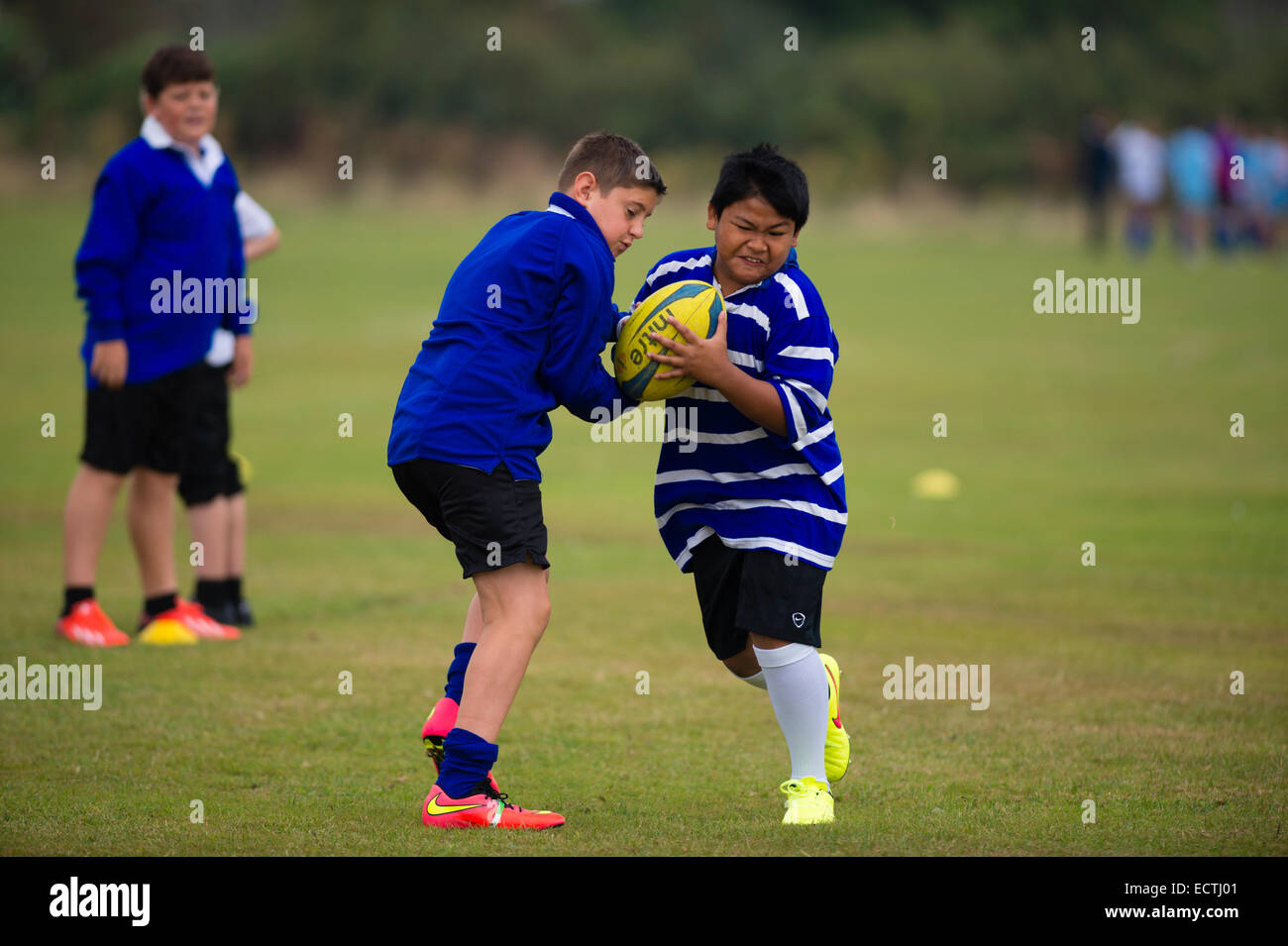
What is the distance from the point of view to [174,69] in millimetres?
7227

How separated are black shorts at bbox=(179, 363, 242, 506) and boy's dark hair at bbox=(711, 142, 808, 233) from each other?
3.44 meters

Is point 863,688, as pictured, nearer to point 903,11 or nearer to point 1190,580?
point 1190,580

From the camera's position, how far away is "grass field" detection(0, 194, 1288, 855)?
4926 millimetres

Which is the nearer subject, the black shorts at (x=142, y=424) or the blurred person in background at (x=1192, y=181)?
the black shorts at (x=142, y=424)

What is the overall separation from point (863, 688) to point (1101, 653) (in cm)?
138

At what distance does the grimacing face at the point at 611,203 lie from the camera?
4.92m

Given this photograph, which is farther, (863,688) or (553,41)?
(553,41)

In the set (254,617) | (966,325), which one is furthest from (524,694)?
(966,325)

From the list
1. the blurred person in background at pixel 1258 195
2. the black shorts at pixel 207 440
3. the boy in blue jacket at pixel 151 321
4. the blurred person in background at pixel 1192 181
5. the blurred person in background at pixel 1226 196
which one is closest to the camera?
the boy in blue jacket at pixel 151 321

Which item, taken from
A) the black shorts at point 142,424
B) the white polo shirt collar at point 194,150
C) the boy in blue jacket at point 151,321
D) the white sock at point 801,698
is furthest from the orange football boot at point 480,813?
the white polo shirt collar at point 194,150

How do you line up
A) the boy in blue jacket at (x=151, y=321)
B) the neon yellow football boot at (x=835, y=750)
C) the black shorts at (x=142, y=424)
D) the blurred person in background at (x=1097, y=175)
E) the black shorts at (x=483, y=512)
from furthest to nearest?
1. the blurred person in background at (x=1097, y=175)
2. the black shorts at (x=142, y=424)
3. the boy in blue jacket at (x=151, y=321)
4. the neon yellow football boot at (x=835, y=750)
5. the black shorts at (x=483, y=512)

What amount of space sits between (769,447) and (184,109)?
371cm

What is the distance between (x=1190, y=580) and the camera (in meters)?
A: 9.27

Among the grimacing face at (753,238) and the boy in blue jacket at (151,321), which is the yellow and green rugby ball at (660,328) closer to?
the grimacing face at (753,238)
